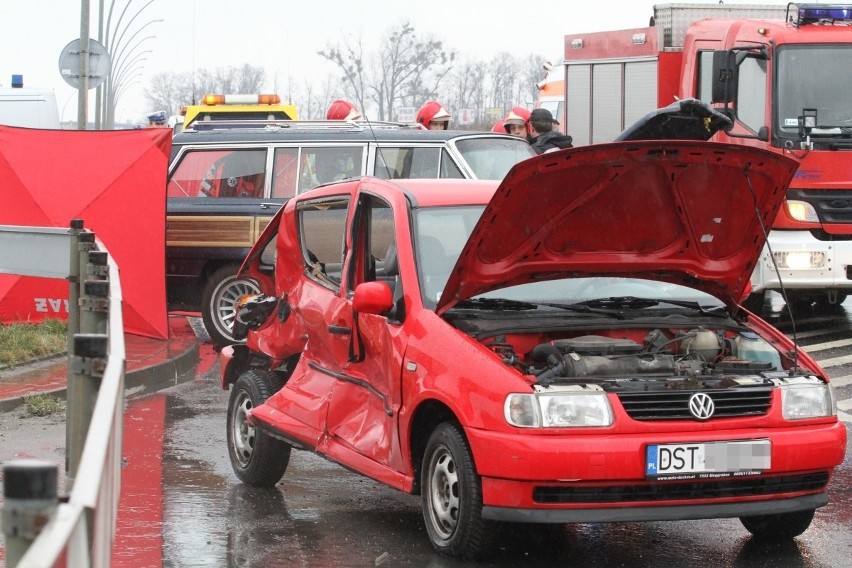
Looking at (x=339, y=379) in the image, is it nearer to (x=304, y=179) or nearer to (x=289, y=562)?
(x=289, y=562)

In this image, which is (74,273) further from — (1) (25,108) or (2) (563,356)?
(1) (25,108)

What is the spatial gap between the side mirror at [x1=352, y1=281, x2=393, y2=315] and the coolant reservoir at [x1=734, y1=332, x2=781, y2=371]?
1.63m

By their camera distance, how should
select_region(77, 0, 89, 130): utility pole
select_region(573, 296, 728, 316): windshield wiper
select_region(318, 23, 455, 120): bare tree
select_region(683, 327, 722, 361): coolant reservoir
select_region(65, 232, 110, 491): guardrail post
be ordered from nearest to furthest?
1. select_region(65, 232, 110, 491): guardrail post
2. select_region(683, 327, 722, 361): coolant reservoir
3. select_region(573, 296, 728, 316): windshield wiper
4. select_region(77, 0, 89, 130): utility pole
5. select_region(318, 23, 455, 120): bare tree

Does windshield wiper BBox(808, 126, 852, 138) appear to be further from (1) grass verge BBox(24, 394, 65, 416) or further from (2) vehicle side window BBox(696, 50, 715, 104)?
(1) grass verge BBox(24, 394, 65, 416)

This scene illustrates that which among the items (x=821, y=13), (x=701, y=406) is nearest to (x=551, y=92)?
(x=821, y=13)

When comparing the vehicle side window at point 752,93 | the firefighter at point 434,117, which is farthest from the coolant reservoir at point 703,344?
the firefighter at point 434,117

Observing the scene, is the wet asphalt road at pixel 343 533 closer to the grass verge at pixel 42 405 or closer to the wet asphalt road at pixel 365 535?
the wet asphalt road at pixel 365 535

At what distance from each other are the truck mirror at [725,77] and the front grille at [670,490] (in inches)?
330

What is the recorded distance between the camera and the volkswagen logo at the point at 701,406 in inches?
223

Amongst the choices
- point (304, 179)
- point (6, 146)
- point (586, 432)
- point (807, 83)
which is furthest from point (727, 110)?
point (586, 432)

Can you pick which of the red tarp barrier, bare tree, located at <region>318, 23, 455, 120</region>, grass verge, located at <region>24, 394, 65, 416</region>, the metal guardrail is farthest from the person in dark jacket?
bare tree, located at <region>318, 23, 455, 120</region>

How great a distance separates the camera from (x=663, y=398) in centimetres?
563

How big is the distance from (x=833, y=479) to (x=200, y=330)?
8939 mm

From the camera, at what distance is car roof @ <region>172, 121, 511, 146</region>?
13.4 m
